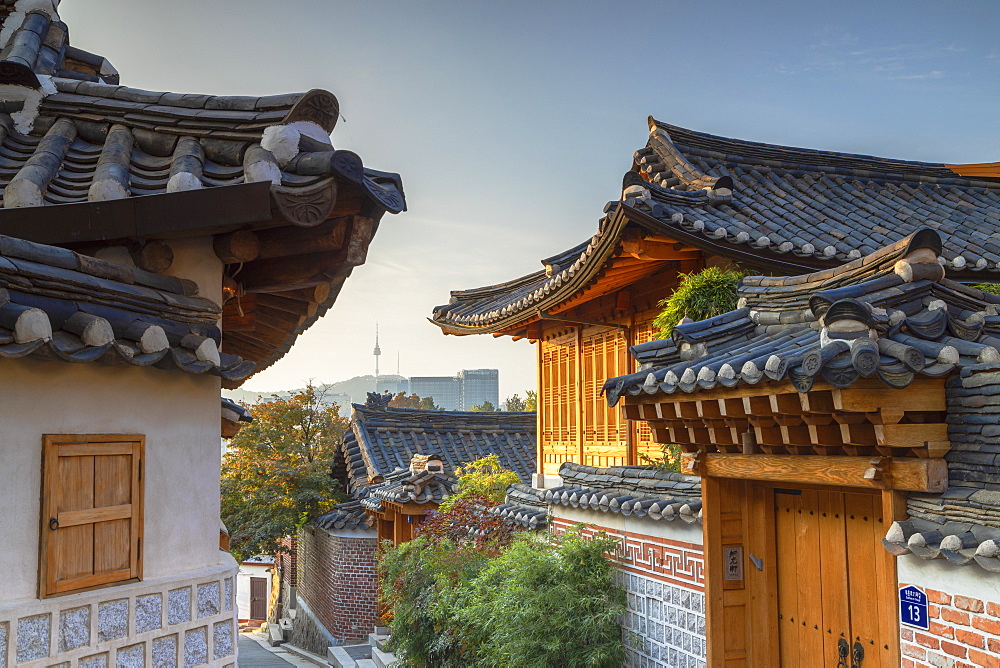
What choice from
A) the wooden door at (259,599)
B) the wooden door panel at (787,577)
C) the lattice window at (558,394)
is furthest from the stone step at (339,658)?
the wooden door at (259,599)

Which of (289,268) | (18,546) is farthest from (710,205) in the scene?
(18,546)

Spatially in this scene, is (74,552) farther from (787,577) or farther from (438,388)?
(438,388)

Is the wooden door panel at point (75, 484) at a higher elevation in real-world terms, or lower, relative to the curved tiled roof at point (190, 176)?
lower

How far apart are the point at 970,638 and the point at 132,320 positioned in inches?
183

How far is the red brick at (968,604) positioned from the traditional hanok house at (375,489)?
1255 centimetres

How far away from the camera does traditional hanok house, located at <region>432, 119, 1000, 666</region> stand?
7.59 metres

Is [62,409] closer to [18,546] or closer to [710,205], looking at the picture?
A: [18,546]

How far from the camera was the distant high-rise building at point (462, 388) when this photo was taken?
4857 inches

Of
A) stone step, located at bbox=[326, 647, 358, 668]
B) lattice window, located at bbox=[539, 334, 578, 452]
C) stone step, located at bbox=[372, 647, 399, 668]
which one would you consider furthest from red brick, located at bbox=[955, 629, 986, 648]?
stone step, located at bbox=[326, 647, 358, 668]

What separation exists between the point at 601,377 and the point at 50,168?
Answer: 30.6ft

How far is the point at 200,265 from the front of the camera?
4516 millimetres

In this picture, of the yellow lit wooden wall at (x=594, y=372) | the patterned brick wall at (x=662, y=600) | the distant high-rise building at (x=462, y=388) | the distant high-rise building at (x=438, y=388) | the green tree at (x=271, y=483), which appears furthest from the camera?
the distant high-rise building at (x=438, y=388)

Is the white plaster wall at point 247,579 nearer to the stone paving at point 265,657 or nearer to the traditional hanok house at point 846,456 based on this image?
the stone paving at point 265,657

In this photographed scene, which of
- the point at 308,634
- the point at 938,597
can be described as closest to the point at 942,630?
the point at 938,597
